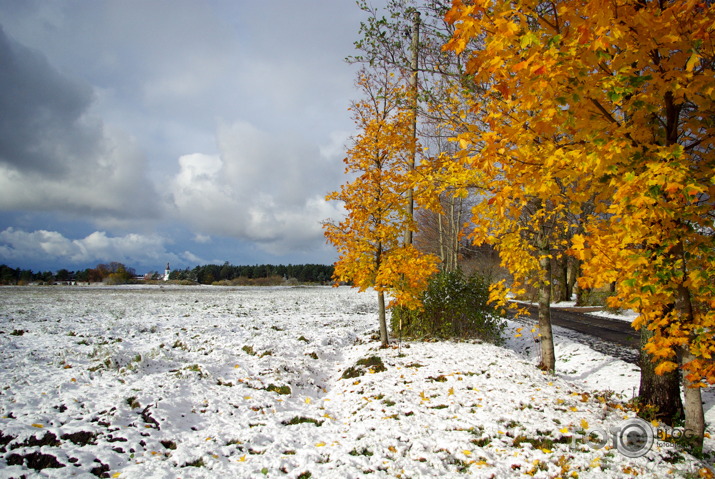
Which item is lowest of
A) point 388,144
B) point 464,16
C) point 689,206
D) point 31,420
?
point 31,420

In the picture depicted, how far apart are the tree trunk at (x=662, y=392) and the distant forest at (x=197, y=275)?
161 feet

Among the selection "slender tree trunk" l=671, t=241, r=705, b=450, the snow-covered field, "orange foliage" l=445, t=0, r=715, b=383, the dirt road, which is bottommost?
the dirt road

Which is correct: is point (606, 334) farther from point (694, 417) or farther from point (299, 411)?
point (299, 411)

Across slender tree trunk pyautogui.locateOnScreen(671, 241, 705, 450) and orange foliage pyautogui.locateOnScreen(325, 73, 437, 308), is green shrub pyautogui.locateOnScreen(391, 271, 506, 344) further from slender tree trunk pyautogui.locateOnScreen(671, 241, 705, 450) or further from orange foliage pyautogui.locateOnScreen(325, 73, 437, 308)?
slender tree trunk pyautogui.locateOnScreen(671, 241, 705, 450)

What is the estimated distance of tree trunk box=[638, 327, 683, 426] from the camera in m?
4.93

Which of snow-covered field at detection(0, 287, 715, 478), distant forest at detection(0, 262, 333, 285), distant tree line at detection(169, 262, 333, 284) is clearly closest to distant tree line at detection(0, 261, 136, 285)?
distant forest at detection(0, 262, 333, 285)

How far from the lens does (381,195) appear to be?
8797mm

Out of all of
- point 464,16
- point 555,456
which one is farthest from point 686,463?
point 464,16

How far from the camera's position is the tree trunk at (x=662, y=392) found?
16.2 ft

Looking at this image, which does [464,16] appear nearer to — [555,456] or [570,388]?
[555,456]

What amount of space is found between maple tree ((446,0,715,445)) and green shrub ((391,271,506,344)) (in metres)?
6.34

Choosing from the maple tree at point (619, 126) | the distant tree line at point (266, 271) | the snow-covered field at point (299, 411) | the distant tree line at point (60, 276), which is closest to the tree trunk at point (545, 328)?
the snow-covered field at point (299, 411)

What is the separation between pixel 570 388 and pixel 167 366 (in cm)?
725

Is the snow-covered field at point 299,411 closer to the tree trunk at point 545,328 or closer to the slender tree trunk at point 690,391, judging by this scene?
the slender tree trunk at point 690,391
